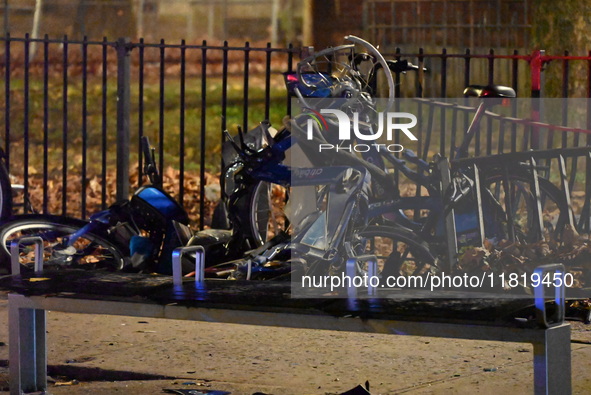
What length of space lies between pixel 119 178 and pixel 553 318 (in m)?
5.14

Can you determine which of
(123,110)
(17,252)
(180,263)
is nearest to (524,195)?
(123,110)

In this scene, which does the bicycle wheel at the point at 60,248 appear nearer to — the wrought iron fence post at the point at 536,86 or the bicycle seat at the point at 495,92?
the bicycle seat at the point at 495,92

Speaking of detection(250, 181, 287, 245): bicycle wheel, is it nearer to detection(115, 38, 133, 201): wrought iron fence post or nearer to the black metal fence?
the black metal fence

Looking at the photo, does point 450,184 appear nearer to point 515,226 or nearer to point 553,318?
point 515,226

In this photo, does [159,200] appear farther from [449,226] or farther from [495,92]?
[495,92]

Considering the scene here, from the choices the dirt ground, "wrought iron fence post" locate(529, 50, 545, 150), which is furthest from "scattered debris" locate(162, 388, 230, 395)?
"wrought iron fence post" locate(529, 50, 545, 150)

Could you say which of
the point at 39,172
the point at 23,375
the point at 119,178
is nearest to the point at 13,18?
the point at 39,172

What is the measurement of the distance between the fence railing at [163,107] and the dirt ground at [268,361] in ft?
5.99

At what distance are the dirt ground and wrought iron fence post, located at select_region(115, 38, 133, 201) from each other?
2.09 metres

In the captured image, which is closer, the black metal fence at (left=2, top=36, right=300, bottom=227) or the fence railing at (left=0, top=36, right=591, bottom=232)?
the fence railing at (left=0, top=36, right=591, bottom=232)

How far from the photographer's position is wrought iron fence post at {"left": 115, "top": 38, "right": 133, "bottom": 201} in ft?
28.3

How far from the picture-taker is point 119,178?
343 inches

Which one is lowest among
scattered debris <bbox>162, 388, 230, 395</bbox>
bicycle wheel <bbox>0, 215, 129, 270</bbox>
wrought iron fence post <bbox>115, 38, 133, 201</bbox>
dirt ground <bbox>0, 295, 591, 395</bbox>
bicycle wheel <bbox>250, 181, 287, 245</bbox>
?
scattered debris <bbox>162, 388, 230, 395</bbox>

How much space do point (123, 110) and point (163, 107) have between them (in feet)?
1.11
